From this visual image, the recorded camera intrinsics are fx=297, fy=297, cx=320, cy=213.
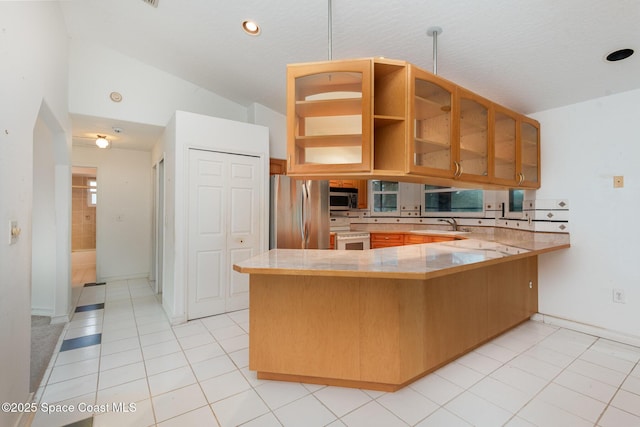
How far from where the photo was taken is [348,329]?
2012 mm

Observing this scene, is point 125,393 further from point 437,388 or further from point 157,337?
point 437,388

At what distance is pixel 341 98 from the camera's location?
199 centimetres

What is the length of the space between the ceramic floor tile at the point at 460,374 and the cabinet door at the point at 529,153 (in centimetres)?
182

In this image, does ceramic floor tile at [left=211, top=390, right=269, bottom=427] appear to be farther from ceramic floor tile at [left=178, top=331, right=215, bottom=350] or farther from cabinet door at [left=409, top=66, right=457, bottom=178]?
cabinet door at [left=409, top=66, right=457, bottom=178]

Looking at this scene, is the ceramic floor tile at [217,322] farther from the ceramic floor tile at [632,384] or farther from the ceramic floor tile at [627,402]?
the ceramic floor tile at [632,384]

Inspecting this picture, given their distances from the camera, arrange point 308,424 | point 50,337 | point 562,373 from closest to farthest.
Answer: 1. point 308,424
2. point 562,373
3. point 50,337

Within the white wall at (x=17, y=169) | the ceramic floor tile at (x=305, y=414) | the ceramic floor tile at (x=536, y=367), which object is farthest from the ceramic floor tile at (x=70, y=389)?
the ceramic floor tile at (x=536, y=367)

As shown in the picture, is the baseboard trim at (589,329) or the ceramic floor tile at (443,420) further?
the baseboard trim at (589,329)

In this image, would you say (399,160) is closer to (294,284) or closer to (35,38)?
(294,284)

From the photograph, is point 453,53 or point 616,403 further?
point 453,53

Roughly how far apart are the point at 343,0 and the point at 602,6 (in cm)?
158

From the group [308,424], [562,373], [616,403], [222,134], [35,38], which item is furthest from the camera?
[222,134]

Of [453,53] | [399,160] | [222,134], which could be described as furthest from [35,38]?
[453,53]

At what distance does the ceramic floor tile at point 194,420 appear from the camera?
1691mm
